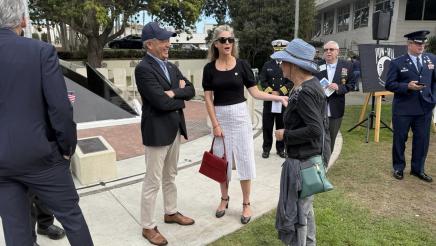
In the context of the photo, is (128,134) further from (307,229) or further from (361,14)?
(361,14)

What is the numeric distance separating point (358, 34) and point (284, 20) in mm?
8289

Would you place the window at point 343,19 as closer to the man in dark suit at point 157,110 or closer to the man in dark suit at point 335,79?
the man in dark suit at point 335,79

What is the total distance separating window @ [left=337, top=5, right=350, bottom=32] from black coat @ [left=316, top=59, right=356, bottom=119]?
29062 millimetres

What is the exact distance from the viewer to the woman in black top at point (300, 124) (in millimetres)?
2490

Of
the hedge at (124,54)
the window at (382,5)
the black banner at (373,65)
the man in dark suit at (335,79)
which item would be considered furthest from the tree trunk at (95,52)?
the window at (382,5)

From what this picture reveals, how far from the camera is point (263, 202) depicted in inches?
164

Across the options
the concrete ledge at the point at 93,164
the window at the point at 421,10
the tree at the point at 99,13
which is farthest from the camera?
the window at the point at 421,10

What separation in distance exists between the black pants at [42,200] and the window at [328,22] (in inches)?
1447

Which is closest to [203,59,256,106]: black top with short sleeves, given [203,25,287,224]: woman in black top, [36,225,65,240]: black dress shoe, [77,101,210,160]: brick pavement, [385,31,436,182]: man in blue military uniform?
[203,25,287,224]: woman in black top

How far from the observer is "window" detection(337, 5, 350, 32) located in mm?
31859

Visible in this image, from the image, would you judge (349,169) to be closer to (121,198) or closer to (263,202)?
(263,202)

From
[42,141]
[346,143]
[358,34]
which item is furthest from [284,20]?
[42,141]

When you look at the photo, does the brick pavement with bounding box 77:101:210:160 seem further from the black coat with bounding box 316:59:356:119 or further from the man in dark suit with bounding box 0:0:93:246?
the man in dark suit with bounding box 0:0:93:246

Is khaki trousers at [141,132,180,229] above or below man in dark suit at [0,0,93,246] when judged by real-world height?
below
